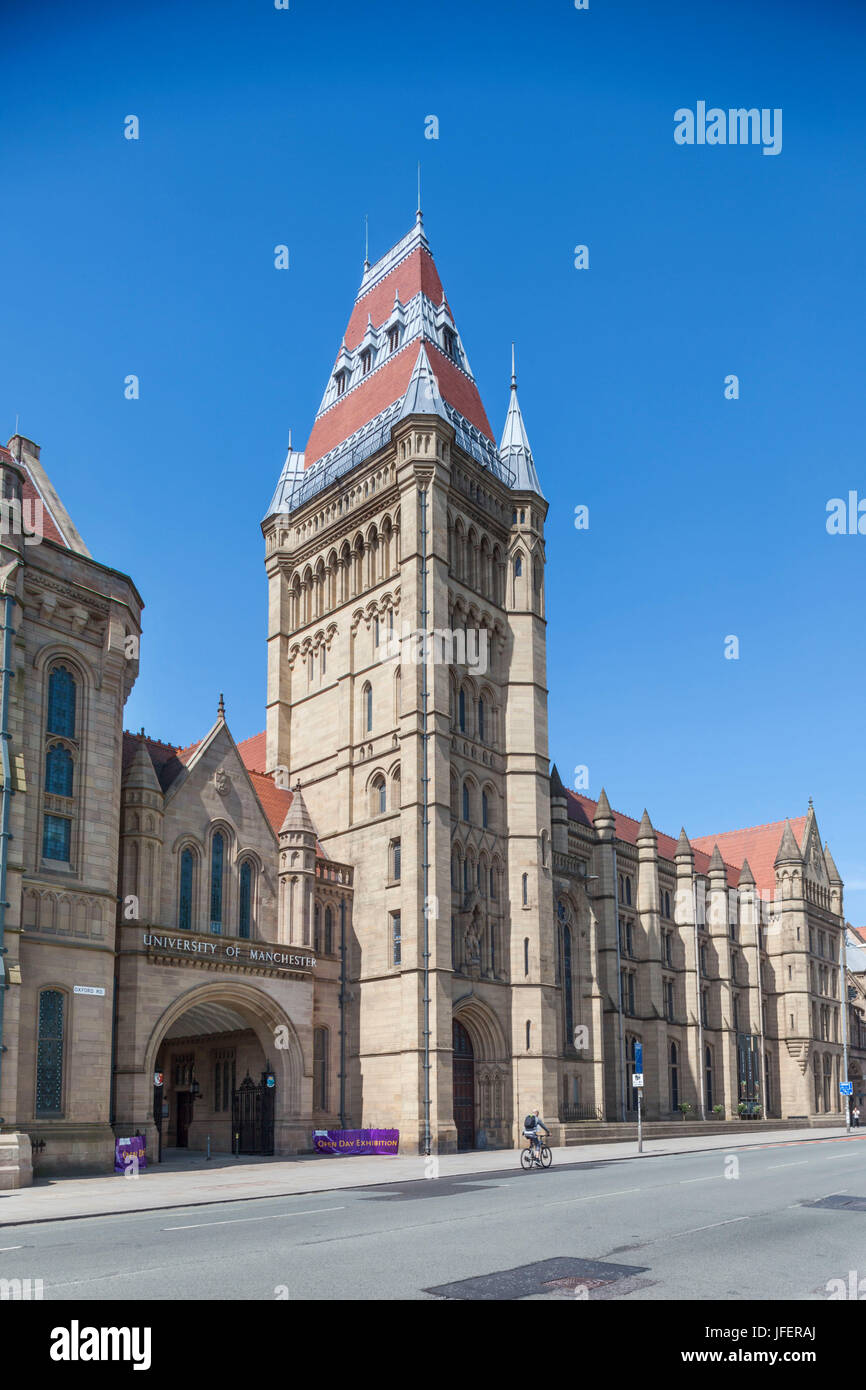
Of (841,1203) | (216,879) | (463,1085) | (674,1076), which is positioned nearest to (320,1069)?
(463,1085)

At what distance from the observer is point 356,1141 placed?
38.8 meters

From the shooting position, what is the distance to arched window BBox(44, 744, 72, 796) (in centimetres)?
3098

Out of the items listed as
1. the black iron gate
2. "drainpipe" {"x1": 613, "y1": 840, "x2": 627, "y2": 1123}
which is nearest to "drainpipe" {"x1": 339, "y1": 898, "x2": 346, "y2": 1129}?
the black iron gate

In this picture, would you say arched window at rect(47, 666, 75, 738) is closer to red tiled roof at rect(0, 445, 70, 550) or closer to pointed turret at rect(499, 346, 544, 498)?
red tiled roof at rect(0, 445, 70, 550)

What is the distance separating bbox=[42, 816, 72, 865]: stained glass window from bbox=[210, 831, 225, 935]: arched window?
7892 mm

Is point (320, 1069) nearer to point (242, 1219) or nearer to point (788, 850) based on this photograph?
point (242, 1219)

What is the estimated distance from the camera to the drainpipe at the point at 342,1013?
4116cm

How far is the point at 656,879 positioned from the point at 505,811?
1654cm

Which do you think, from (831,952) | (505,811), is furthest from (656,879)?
(831,952)

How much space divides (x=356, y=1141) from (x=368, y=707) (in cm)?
1646

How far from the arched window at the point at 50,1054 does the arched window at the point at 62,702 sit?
6894 millimetres

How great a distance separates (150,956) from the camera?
1320 inches

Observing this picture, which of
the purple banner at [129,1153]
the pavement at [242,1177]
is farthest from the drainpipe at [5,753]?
the purple banner at [129,1153]
